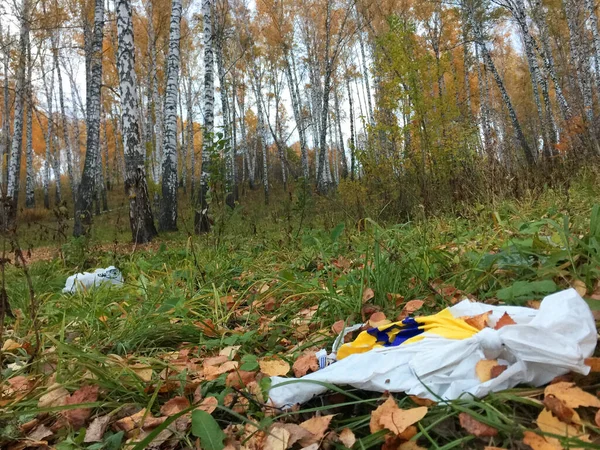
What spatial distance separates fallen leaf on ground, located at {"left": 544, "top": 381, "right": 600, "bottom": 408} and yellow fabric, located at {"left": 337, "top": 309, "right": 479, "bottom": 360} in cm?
26

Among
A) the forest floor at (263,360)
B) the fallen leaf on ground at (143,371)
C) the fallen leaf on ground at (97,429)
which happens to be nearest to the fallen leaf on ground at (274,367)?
the forest floor at (263,360)

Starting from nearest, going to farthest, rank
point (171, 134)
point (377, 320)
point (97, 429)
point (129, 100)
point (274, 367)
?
point (97, 429)
point (274, 367)
point (377, 320)
point (129, 100)
point (171, 134)

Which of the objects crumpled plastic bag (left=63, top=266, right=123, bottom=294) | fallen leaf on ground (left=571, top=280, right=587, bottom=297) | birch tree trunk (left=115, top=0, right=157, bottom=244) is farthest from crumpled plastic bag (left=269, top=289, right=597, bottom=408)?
birch tree trunk (left=115, top=0, right=157, bottom=244)

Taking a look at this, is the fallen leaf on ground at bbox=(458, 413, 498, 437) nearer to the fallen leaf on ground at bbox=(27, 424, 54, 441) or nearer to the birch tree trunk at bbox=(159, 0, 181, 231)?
the fallen leaf on ground at bbox=(27, 424, 54, 441)

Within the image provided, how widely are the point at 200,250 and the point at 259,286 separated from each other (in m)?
1.45

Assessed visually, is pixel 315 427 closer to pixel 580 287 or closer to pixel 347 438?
pixel 347 438

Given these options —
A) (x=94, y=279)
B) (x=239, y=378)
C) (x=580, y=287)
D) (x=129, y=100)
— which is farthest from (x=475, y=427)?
(x=129, y=100)

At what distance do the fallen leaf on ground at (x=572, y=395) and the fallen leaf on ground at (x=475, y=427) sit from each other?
0.17 meters

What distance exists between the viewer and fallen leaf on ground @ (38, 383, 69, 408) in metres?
1.28

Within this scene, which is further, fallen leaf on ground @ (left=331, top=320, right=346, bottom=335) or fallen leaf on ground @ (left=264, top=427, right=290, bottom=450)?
fallen leaf on ground @ (left=331, top=320, right=346, bottom=335)

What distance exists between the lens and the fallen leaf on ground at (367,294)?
68.0 inches

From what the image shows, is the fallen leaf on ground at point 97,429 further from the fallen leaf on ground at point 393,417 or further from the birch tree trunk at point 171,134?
the birch tree trunk at point 171,134

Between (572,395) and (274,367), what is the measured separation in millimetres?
898

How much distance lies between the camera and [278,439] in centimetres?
95
